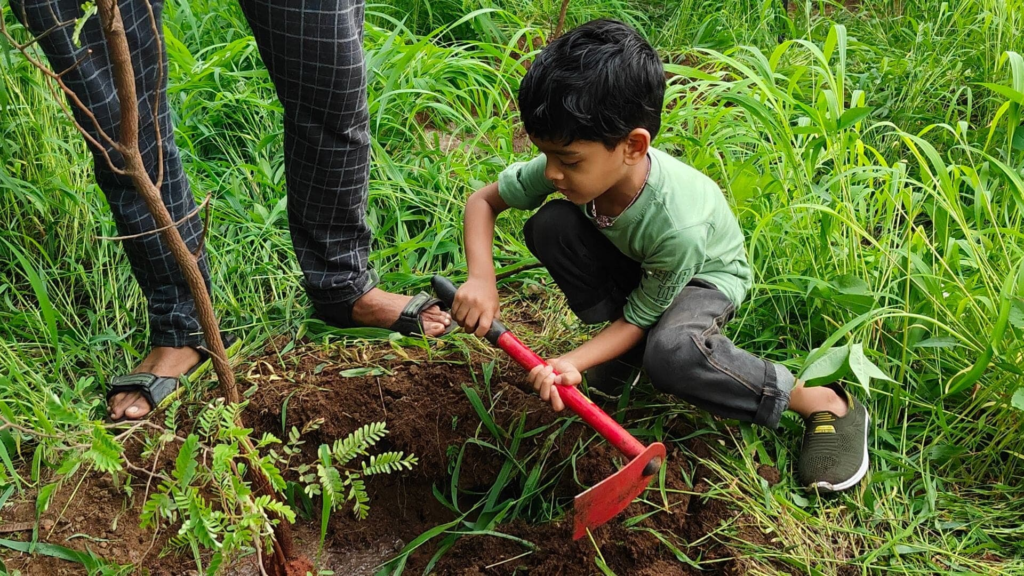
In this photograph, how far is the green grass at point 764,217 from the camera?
76.1 inches

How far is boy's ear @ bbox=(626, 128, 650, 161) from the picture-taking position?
65.7 inches

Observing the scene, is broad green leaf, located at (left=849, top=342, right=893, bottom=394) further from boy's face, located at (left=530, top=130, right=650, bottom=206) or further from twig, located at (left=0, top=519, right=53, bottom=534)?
twig, located at (left=0, top=519, right=53, bottom=534)

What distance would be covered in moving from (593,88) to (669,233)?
0.33 metres

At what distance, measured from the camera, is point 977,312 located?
199 centimetres

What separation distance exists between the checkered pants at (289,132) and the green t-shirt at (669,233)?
421 millimetres

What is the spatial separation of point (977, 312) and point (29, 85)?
265cm

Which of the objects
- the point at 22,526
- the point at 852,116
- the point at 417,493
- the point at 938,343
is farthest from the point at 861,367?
the point at 22,526

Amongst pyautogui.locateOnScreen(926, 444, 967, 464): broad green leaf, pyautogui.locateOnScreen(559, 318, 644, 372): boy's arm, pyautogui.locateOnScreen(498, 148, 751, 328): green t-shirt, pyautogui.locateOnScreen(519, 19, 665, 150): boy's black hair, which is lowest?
pyautogui.locateOnScreen(926, 444, 967, 464): broad green leaf

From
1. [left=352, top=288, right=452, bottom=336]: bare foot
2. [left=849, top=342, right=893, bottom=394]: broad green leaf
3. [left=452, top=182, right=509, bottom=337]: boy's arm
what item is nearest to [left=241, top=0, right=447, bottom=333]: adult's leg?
[left=352, top=288, right=452, bottom=336]: bare foot

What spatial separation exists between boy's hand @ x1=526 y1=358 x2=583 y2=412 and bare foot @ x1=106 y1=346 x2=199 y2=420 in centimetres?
99

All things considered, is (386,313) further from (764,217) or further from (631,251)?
(764,217)

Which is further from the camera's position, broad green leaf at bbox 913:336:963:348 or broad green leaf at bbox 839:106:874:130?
broad green leaf at bbox 839:106:874:130

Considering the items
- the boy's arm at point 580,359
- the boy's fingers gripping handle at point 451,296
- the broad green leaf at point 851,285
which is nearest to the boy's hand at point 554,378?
the boy's arm at point 580,359

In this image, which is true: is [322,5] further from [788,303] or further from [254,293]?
[788,303]
